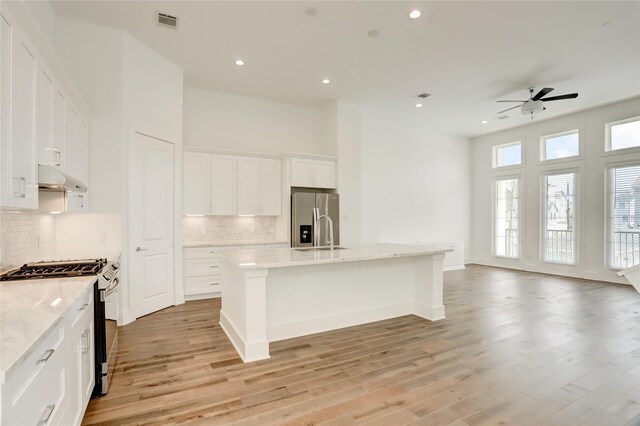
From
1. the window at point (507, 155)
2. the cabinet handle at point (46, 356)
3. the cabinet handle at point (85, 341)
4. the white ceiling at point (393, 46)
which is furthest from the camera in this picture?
the window at point (507, 155)

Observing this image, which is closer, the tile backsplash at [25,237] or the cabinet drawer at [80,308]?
the cabinet drawer at [80,308]

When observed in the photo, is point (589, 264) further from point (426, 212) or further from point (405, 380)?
point (405, 380)

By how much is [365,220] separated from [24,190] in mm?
5774

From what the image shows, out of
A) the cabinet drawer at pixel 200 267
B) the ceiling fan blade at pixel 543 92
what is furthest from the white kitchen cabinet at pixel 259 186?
the ceiling fan blade at pixel 543 92

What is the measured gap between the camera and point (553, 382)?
255cm

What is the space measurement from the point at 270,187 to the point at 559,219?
6.52 metres

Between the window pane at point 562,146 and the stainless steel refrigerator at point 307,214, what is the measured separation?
5353mm

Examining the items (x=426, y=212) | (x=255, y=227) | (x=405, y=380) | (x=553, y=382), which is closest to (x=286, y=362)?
(x=405, y=380)

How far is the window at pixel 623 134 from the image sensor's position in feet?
20.1

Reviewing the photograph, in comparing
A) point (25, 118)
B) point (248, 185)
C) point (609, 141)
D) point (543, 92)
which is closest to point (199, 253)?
point (248, 185)

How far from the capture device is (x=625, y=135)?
247 inches

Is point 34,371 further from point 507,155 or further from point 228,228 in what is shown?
point 507,155

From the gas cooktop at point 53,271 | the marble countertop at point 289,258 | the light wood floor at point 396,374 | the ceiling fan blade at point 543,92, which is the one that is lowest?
the light wood floor at point 396,374

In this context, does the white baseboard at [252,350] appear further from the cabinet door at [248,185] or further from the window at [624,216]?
the window at [624,216]
